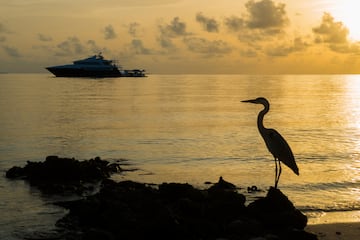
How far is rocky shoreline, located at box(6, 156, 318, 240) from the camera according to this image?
1038 centimetres

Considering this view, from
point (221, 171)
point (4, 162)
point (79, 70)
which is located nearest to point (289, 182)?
point (221, 171)

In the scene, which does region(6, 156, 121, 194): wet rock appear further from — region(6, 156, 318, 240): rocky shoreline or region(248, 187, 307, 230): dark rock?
region(248, 187, 307, 230): dark rock

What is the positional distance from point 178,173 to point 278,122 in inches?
950

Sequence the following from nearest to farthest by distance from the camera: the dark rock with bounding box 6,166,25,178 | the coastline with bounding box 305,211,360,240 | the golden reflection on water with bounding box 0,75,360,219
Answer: the coastline with bounding box 305,211,360,240 → the dark rock with bounding box 6,166,25,178 → the golden reflection on water with bounding box 0,75,360,219

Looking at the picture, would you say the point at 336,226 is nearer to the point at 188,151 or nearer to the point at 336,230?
the point at 336,230

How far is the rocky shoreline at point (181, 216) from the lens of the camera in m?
10.4

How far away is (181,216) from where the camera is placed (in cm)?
1141

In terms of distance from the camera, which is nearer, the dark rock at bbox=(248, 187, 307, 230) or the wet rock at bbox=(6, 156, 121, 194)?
the dark rock at bbox=(248, 187, 307, 230)

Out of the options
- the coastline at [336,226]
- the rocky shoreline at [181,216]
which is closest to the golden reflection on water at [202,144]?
the coastline at [336,226]

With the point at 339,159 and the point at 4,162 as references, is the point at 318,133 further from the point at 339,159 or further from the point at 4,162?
the point at 4,162

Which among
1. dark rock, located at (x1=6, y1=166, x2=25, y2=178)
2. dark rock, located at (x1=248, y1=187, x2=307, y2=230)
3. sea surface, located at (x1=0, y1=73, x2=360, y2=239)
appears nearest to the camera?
dark rock, located at (x1=248, y1=187, x2=307, y2=230)

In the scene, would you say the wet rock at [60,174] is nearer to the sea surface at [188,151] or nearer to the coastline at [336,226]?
the sea surface at [188,151]

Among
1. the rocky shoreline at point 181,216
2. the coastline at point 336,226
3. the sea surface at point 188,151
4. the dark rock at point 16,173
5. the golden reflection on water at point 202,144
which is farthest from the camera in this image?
the golden reflection on water at point 202,144

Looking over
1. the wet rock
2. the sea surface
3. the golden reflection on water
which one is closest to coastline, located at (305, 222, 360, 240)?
the sea surface
